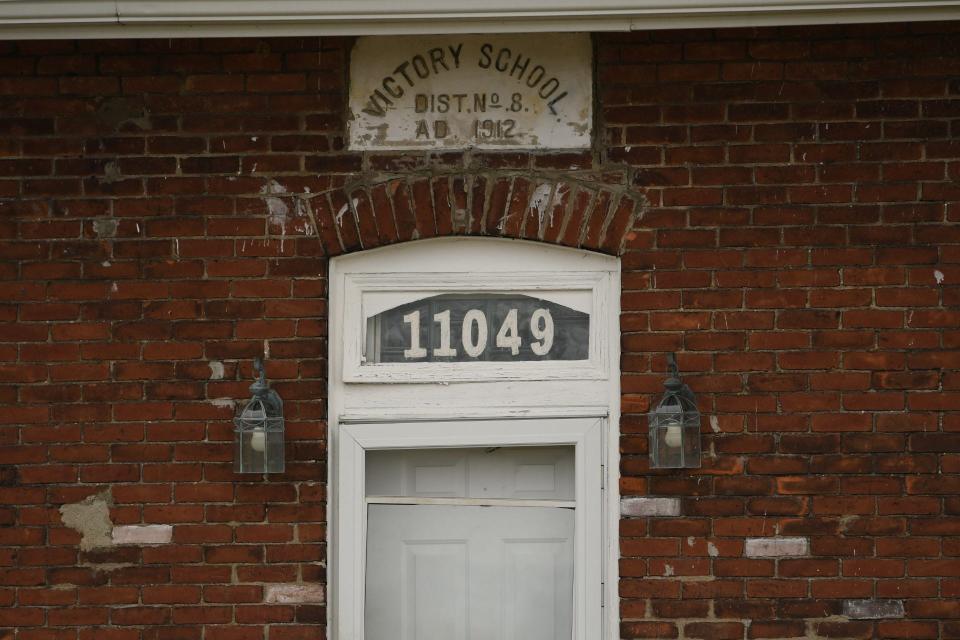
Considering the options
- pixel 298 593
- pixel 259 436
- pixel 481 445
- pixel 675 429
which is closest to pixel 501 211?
pixel 481 445

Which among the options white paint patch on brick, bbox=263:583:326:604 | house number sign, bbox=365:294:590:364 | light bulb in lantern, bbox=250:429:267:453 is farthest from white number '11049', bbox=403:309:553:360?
white paint patch on brick, bbox=263:583:326:604

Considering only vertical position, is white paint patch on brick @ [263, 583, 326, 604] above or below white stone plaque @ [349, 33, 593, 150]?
below

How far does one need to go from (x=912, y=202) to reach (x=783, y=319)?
663 millimetres

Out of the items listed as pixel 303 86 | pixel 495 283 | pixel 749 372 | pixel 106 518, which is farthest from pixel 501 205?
pixel 106 518

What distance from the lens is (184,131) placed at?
13.3 feet

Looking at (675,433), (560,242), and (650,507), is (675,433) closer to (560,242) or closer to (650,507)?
(650,507)

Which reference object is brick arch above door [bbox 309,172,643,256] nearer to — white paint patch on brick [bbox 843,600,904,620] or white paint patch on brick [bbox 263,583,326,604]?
white paint patch on brick [bbox 263,583,326,604]

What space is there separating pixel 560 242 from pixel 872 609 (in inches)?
71.9

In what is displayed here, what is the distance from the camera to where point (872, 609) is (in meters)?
3.96

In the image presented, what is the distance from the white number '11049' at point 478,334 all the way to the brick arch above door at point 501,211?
33 centimetres

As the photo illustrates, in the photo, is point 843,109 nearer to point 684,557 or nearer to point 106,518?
point 684,557

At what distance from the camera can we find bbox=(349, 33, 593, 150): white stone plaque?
13.3ft

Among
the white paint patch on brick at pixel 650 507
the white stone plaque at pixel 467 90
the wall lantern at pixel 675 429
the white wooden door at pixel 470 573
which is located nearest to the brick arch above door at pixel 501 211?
the white stone plaque at pixel 467 90

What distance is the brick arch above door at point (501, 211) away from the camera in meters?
4.00
